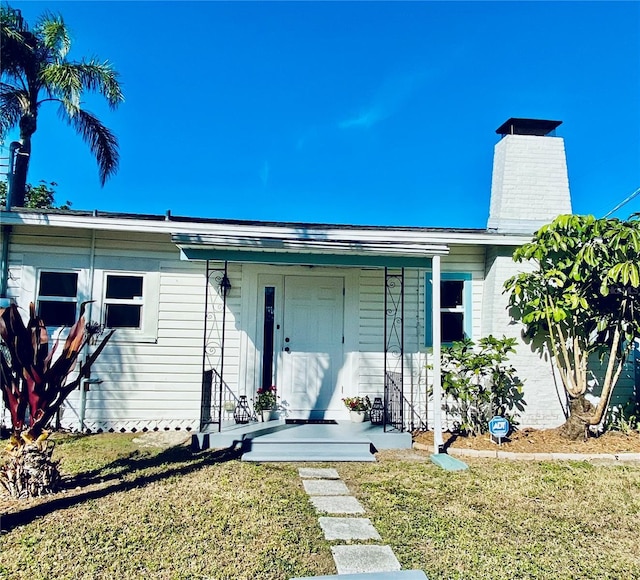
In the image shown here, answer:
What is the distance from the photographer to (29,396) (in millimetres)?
4055

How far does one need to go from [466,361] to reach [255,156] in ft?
50.5

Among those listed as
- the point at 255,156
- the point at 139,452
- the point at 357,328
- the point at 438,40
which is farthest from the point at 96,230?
the point at 255,156

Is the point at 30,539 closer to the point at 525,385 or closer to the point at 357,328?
the point at 357,328

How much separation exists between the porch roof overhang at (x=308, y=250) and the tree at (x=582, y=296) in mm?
1737

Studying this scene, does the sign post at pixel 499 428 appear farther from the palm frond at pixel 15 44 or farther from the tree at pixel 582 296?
the palm frond at pixel 15 44

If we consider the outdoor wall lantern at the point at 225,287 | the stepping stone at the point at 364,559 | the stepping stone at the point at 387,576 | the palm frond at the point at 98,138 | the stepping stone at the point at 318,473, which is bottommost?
the stepping stone at the point at 318,473

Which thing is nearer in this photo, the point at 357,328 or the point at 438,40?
the point at 357,328

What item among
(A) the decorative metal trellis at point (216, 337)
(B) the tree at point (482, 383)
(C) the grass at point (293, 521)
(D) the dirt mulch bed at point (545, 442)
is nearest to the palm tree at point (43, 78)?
(A) the decorative metal trellis at point (216, 337)

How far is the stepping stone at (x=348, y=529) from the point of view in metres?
3.33

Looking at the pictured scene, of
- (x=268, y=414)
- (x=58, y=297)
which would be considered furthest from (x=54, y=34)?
(x=268, y=414)

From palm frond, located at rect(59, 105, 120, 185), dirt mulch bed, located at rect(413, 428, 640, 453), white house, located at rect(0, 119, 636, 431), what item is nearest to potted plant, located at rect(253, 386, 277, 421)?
white house, located at rect(0, 119, 636, 431)

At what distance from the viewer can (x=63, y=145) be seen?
1474 centimetres

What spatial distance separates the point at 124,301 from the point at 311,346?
302 centimetres

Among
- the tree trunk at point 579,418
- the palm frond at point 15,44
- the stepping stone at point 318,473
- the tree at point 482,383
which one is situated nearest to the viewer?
the stepping stone at point 318,473
